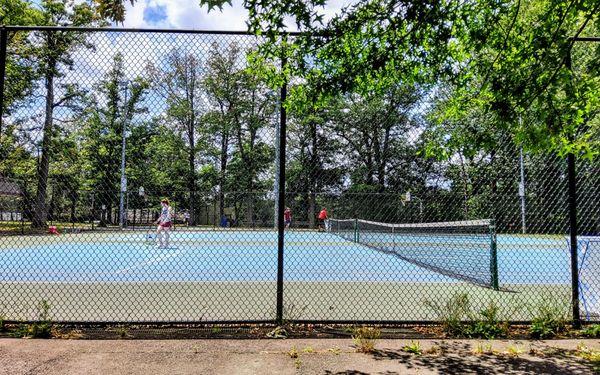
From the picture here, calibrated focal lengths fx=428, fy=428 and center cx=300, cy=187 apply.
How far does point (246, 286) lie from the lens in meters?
8.02

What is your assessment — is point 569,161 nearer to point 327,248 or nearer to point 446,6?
point 446,6

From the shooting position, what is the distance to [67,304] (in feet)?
20.6

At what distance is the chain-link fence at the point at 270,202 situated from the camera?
19.4 feet

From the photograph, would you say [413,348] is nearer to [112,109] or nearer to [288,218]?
[288,218]

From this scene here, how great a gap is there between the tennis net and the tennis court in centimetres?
8

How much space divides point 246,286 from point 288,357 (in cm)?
390

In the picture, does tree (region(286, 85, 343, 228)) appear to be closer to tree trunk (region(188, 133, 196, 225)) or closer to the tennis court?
the tennis court

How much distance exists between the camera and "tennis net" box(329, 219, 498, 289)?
8609 millimetres

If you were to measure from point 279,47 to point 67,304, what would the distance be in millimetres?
4889

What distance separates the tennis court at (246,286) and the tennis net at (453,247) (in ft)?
0.27

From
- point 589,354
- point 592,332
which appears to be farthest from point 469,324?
point 592,332

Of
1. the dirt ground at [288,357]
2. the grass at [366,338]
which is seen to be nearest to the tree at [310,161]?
the grass at [366,338]

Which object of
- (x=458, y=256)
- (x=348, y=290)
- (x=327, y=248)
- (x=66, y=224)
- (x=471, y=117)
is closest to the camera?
(x=471, y=117)

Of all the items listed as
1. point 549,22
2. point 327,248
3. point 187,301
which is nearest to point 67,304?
point 187,301
